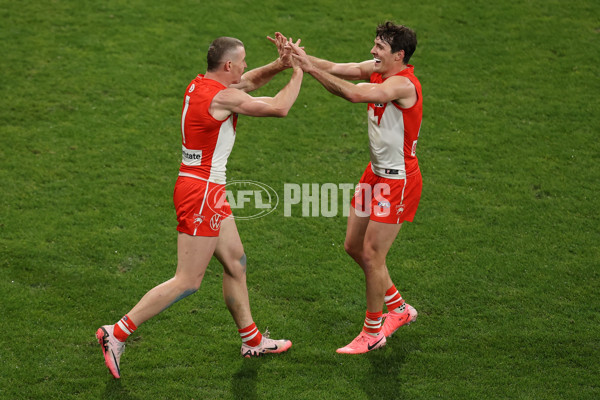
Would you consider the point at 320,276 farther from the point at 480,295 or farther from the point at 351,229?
the point at 480,295

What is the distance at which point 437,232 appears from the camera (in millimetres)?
7547

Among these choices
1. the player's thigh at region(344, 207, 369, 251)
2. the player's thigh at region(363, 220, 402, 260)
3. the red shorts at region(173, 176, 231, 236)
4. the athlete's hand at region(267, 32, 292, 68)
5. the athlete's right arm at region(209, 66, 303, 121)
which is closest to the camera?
the athlete's right arm at region(209, 66, 303, 121)

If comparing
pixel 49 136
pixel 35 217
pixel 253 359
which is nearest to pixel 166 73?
pixel 49 136

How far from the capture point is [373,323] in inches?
237

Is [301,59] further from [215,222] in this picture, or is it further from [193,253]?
[193,253]

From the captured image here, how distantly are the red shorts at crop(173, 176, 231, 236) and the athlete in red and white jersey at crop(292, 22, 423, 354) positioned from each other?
4.10 ft

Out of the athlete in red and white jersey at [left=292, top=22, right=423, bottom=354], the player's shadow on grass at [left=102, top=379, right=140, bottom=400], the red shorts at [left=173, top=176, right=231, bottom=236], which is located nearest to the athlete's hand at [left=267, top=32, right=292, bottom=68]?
the athlete in red and white jersey at [left=292, top=22, right=423, bottom=354]

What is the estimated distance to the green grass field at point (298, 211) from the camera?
227 inches

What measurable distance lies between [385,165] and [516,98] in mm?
4650

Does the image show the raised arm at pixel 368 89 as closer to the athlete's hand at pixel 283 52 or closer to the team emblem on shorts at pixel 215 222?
the athlete's hand at pixel 283 52

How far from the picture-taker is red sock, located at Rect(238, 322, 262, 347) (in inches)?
230

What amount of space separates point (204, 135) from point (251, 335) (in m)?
1.72

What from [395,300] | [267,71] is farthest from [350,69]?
[395,300]

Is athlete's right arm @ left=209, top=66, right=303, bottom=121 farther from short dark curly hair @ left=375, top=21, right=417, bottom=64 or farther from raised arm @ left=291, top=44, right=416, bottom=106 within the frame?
short dark curly hair @ left=375, top=21, right=417, bottom=64
